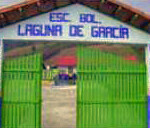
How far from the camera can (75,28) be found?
876 centimetres

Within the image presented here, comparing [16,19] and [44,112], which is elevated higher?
[16,19]

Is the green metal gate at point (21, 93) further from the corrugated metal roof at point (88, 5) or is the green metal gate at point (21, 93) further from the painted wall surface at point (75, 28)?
the corrugated metal roof at point (88, 5)

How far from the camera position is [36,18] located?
8734 mm

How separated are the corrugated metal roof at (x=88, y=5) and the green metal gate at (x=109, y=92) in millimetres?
1493

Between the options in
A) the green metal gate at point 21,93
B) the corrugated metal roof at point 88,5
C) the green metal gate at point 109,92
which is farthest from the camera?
the green metal gate at point 109,92

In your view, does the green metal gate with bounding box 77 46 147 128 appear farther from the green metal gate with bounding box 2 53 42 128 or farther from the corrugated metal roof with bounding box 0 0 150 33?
Result: the green metal gate with bounding box 2 53 42 128

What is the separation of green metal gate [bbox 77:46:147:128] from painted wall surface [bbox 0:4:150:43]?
2.06ft

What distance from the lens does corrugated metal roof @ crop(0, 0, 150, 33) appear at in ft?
26.6

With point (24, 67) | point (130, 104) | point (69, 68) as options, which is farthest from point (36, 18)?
point (69, 68)

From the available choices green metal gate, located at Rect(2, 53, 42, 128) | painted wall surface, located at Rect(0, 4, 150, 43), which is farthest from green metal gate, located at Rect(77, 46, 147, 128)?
green metal gate, located at Rect(2, 53, 42, 128)

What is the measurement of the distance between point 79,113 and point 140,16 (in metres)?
4.25

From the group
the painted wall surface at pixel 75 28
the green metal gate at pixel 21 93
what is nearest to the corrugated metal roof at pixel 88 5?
the painted wall surface at pixel 75 28

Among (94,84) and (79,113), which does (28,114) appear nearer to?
(79,113)

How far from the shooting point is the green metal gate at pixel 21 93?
28.4ft
